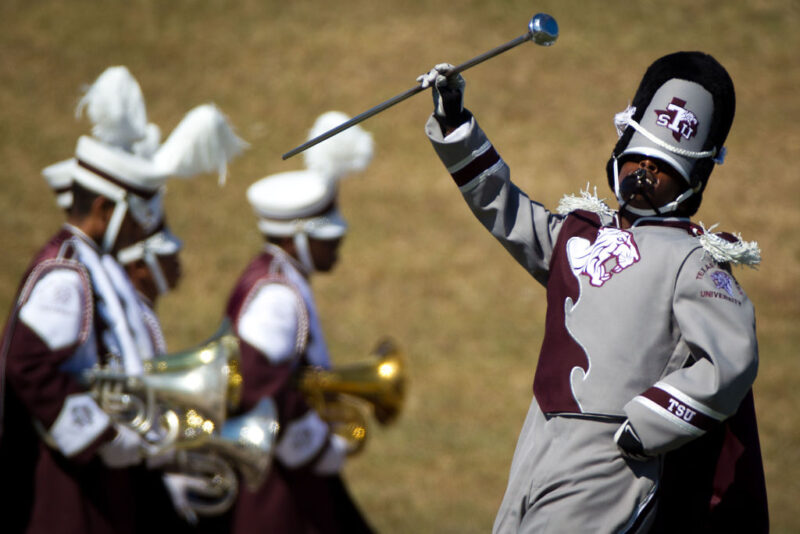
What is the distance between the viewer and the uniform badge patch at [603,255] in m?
3.04

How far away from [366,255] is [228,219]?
1.57 metres

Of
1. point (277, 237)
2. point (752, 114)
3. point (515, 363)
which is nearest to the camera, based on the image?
point (277, 237)

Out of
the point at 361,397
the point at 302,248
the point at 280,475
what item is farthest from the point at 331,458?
the point at 302,248

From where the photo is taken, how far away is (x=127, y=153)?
4.92m

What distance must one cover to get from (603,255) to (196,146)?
2566mm

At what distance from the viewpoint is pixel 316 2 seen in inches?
573

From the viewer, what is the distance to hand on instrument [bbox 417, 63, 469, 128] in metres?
3.05

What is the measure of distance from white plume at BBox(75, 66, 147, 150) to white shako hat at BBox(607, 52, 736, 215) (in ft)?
7.92

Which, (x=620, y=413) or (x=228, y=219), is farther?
(x=228, y=219)

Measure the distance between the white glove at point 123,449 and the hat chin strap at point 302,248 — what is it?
148 cm

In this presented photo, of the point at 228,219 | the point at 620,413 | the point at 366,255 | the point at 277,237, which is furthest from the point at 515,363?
the point at 620,413

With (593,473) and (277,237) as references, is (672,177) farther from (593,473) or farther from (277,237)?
(277,237)

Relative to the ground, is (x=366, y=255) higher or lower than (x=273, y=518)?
higher

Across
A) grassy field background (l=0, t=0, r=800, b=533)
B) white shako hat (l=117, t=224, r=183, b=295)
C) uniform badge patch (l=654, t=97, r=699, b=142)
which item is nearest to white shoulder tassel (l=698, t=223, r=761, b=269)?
uniform badge patch (l=654, t=97, r=699, b=142)
